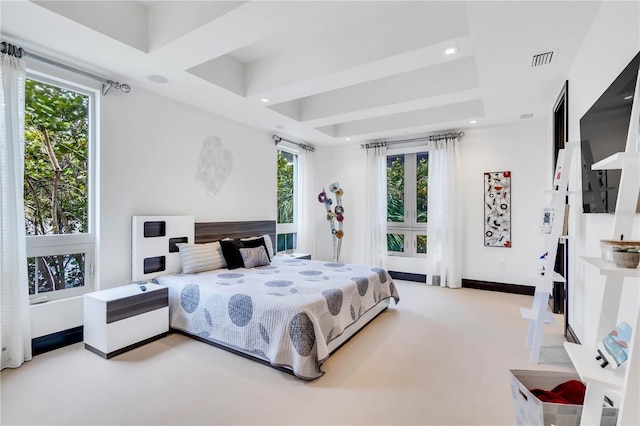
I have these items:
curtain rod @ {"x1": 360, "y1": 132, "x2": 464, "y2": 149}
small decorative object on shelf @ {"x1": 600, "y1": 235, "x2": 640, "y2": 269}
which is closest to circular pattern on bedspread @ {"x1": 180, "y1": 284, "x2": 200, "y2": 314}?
small decorative object on shelf @ {"x1": 600, "y1": 235, "x2": 640, "y2": 269}

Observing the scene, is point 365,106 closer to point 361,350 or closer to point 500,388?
point 361,350

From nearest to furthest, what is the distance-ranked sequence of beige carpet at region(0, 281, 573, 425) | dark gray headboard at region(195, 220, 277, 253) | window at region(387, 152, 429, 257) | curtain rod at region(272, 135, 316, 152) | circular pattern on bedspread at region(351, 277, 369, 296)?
beige carpet at region(0, 281, 573, 425) < circular pattern on bedspread at region(351, 277, 369, 296) < dark gray headboard at region(195, 220, 277, 253) < curtain rod at region(272, 135, 316, 152) < window at region(387, 152, 429, 257)

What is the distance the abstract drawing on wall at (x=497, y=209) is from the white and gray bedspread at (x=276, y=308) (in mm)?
2247

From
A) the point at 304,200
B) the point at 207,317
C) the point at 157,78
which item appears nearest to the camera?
the point at 207,317

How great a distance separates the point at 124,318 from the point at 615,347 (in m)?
3.15

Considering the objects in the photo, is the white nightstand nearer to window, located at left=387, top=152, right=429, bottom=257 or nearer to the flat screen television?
the flat screen television

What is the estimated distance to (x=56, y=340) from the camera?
107 inches

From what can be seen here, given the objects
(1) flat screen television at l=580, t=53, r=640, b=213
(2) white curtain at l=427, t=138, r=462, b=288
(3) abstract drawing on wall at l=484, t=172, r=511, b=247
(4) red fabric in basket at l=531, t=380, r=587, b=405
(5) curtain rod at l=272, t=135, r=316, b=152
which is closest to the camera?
(4) red fabric in basket at l=531, t=380, r=587, b=405

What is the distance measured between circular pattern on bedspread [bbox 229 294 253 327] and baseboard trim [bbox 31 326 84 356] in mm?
1531

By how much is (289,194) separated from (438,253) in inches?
112

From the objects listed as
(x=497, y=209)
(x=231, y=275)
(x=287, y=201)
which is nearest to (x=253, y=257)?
(x=231, y=275)

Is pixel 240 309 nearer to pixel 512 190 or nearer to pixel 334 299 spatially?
pixel 334 299

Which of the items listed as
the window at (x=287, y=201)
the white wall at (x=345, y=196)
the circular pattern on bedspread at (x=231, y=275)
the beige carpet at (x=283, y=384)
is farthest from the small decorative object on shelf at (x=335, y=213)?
the beige carpet at (x=283, y=384)

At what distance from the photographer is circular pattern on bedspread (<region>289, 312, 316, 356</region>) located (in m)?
2.24
